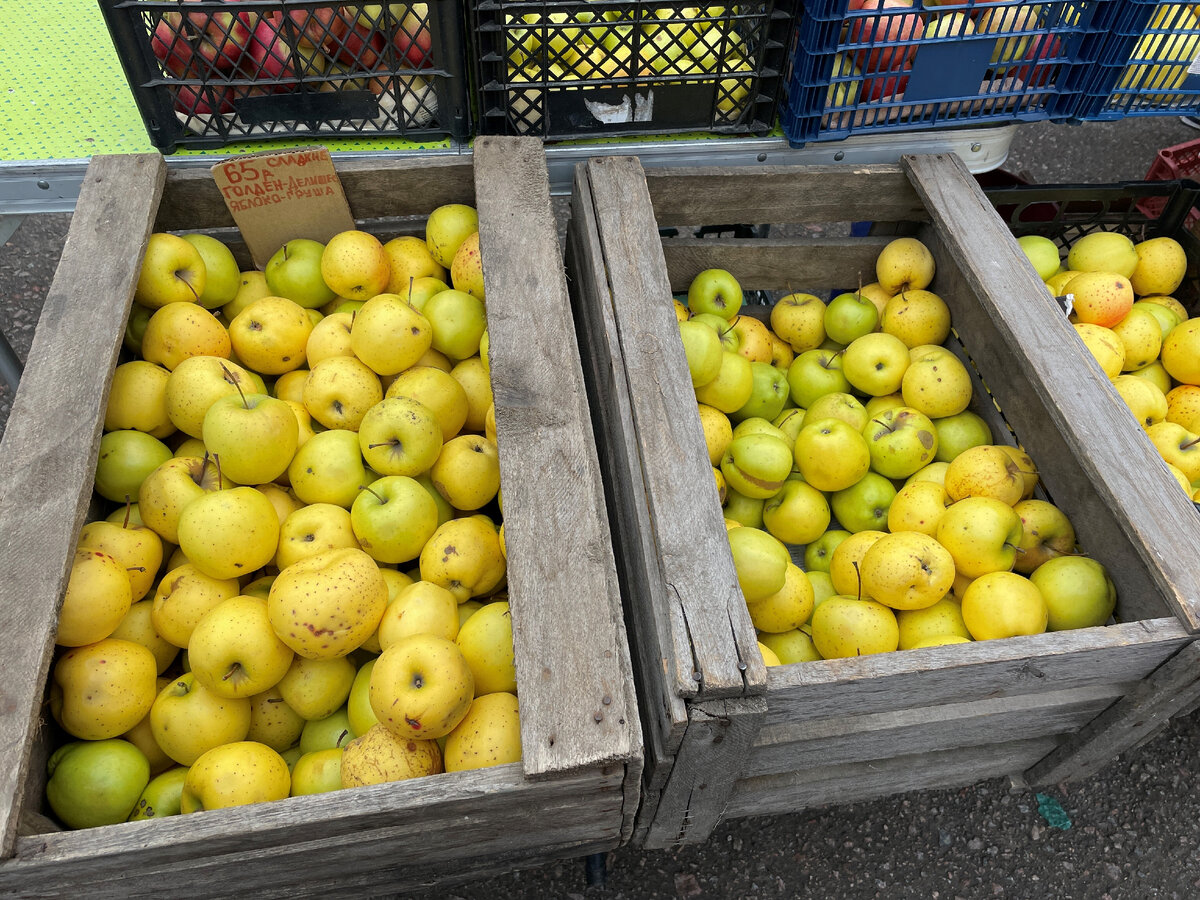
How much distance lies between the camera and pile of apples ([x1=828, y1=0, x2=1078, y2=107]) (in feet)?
6.12

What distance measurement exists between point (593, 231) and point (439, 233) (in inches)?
17.7

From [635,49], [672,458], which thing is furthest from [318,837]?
[635,49]

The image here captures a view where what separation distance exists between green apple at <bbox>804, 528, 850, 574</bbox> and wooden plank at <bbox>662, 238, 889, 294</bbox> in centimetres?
82

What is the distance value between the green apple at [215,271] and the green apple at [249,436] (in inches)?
19.1

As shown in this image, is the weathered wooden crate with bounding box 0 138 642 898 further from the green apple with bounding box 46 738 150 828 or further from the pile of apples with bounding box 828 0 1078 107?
the pile of apples with bounding box 828 0 1078 107

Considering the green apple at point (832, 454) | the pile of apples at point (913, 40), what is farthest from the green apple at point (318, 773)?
the pile of apples at point (913, 40)

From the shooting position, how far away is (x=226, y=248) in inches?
81.7

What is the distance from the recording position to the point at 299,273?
204 cm

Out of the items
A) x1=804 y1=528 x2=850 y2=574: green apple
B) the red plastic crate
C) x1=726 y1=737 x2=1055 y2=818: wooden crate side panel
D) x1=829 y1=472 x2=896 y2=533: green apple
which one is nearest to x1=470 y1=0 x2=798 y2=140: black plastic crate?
x1=829 y1=472 x2=896 y2=533: green apple

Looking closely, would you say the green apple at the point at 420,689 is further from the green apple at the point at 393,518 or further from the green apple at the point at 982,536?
the green apple at the point at 982,536

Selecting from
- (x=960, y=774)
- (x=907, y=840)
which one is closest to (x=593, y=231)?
(x=960, y=774)

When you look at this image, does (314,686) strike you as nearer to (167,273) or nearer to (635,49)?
(167,273)

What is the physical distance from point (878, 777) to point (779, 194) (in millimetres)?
1492

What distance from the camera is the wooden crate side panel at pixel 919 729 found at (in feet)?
4.82
